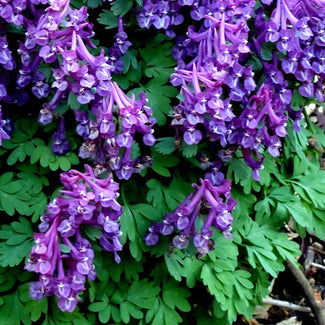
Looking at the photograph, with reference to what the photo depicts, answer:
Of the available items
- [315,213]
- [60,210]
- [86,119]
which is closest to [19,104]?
[86,119]

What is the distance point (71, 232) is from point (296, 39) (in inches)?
57.4

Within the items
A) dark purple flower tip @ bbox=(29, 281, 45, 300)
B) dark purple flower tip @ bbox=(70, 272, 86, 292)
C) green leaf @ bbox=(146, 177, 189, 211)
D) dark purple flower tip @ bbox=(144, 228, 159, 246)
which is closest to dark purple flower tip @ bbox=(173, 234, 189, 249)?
dark purple flower tip @ bbox=(144, 228, 159, 246)

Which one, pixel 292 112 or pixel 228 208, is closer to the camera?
pixel 228 208

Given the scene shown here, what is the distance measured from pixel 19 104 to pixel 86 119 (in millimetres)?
420

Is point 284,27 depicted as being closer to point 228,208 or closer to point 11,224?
point 228,208

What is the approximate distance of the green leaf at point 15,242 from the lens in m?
2.79

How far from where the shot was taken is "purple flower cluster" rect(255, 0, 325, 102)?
2.92 m

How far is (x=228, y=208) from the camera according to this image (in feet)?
9.04

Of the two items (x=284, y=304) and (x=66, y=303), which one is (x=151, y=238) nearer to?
(x=66, y=303)

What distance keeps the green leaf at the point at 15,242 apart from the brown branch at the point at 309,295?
6.29 feet

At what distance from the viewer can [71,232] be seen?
251 cm

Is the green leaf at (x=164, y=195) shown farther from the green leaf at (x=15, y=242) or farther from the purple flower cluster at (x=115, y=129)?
the green leaf at (x=15, y=242)

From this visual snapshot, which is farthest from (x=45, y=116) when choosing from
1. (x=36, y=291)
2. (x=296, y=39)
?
(x=296, y=39)

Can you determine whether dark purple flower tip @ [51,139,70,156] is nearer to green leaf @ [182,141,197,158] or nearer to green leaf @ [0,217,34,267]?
green leaf @ [0,217,34,267]
